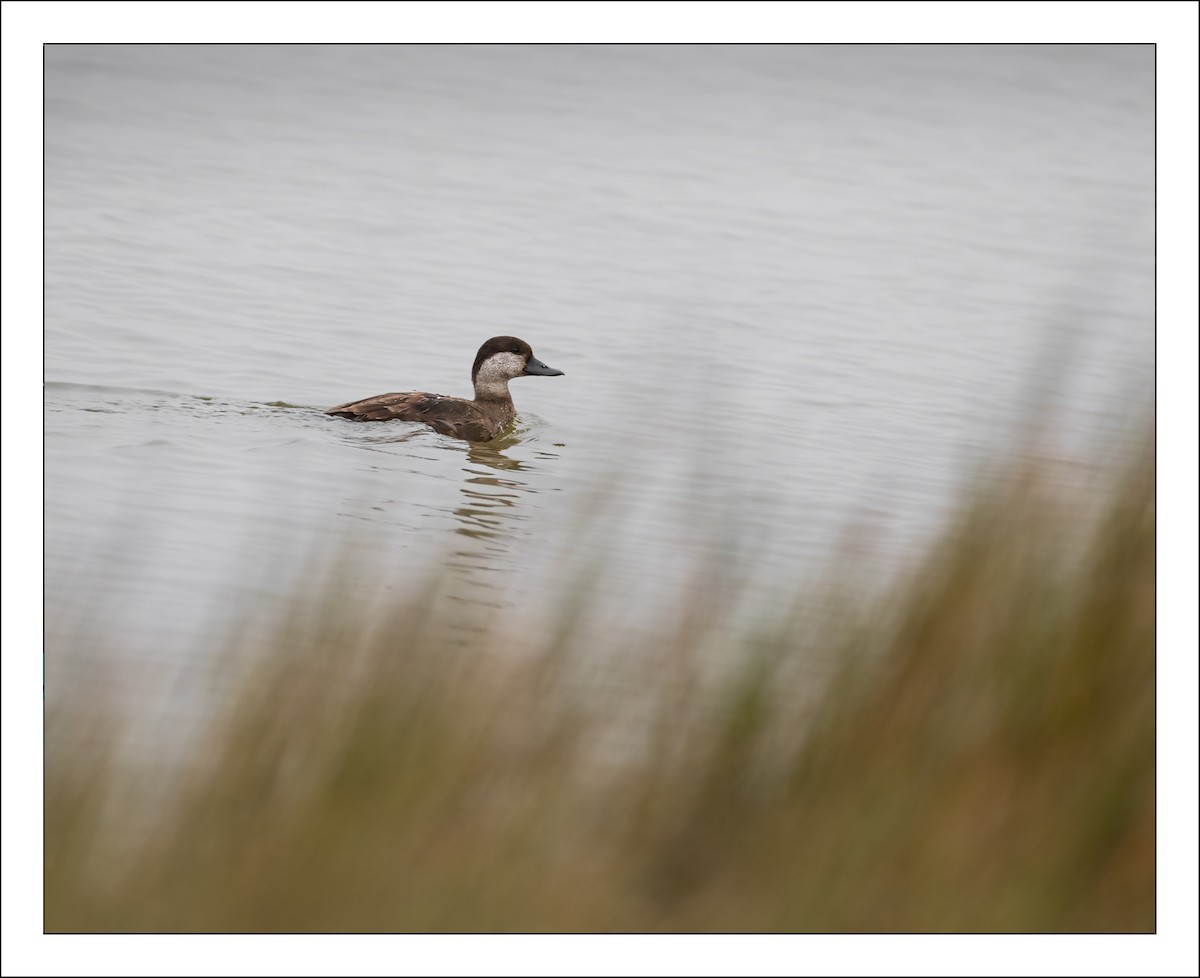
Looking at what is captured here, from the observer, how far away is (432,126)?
1318 centimetres

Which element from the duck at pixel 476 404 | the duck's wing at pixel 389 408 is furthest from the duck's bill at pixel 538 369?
the duck's wing at pixel 389 408

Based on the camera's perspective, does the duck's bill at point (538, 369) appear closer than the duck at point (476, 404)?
No

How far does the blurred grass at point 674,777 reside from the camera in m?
4.10

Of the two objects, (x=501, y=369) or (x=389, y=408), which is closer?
(x=389, y=408)

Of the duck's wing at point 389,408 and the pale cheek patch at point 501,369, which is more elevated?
the pale cheek patch at point 501,369

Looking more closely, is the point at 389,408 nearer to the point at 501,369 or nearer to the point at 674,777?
the point at 501,369

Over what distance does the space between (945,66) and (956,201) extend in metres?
7.14

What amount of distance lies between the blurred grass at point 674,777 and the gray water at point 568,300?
0.41 m

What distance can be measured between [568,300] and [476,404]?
334 centimetres

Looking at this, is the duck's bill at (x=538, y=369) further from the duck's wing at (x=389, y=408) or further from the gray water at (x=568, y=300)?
the duck's wing at (x=389, y=408)

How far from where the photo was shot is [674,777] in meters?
4.25

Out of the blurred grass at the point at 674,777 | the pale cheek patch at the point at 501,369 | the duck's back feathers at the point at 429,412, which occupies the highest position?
the pale cheek patch at the point at 501,369

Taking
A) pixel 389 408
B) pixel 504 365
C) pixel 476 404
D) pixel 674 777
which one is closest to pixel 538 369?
pixel 504 365

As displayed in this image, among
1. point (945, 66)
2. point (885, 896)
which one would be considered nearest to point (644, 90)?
point (945, 66)
